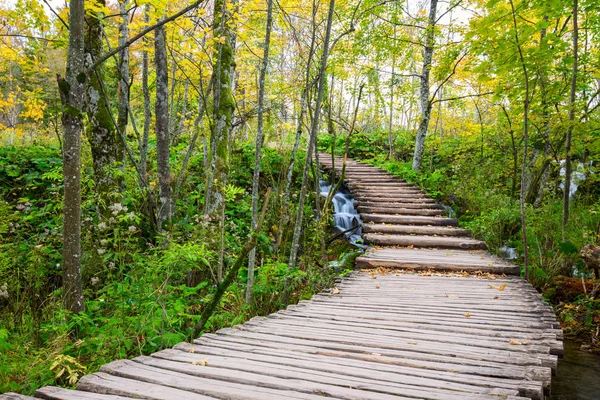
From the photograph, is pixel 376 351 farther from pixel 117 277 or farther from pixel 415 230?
pixel 415 230

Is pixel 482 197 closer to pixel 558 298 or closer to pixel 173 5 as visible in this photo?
pixel 558 298

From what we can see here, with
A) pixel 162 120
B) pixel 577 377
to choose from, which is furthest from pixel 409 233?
pixel 162 120

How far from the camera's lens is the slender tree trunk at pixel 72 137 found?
137 inches

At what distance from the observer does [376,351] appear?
112 inches

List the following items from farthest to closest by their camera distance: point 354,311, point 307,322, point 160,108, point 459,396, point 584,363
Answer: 1. point 160,108
2. point 584,363
3. point 354,311
4. point 307,322
5. point 459,396

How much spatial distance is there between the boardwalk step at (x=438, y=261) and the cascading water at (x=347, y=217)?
1.42m

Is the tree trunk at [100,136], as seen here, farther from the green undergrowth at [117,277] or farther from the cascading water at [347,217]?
the cascading water at [347,217]

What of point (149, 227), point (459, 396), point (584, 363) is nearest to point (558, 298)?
point (584, 363)

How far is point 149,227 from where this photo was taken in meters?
7.27

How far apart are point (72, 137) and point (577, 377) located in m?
6.60

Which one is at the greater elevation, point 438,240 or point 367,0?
point 367,0

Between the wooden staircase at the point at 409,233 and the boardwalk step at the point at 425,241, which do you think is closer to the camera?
the wooden staircase at the point at 409,233

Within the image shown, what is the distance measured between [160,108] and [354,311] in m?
4.35

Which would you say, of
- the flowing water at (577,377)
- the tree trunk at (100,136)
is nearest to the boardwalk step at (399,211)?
the flowing water at (577,377)
